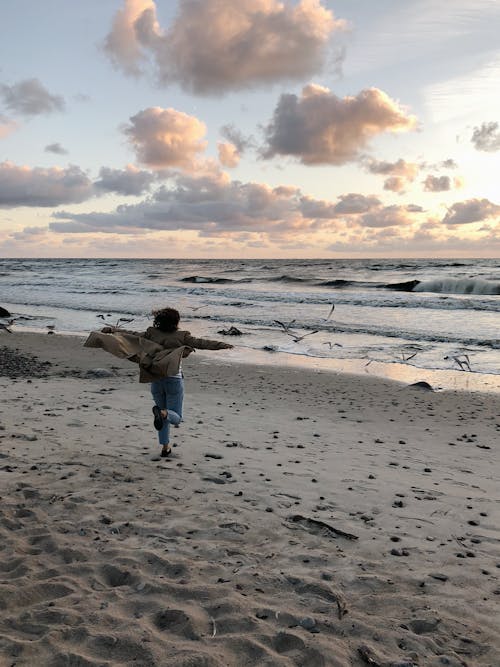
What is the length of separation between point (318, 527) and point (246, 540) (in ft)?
2.42

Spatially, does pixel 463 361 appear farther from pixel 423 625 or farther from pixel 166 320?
pixel 423 625

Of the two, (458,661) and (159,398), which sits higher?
(159,398)

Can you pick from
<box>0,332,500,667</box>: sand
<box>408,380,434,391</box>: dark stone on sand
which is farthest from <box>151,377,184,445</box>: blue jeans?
<box>408,380,434,391</box>: dark stone on sand

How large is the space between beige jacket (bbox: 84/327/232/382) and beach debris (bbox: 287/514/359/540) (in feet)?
7.11

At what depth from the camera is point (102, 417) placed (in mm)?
8539

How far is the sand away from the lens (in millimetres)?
3326

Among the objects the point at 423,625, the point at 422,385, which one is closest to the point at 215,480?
the point at 423,625

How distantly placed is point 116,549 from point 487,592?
3.01 meters

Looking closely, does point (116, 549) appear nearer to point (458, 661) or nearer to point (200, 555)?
point (200, 555)

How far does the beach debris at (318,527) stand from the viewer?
188 inches

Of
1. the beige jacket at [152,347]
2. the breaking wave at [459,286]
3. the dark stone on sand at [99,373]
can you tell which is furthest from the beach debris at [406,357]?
the breaking wave at [459,286]

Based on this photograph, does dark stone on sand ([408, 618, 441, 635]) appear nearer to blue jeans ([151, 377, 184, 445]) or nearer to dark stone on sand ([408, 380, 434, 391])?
blue jeans ([151, 377, 184, 445])

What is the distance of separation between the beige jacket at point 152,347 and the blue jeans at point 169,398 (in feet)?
0.77

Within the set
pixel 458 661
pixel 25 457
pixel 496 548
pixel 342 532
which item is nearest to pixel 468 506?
pixel 496 548
